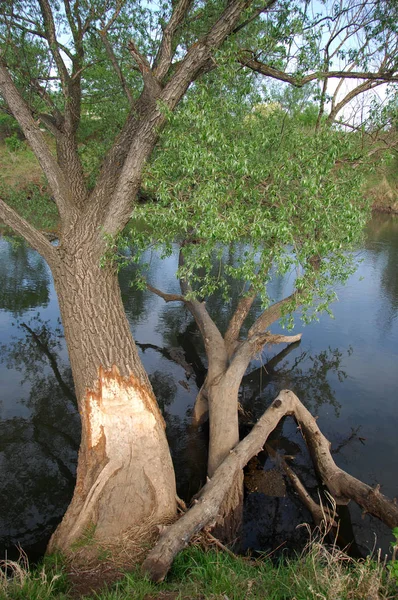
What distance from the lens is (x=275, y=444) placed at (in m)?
8.34

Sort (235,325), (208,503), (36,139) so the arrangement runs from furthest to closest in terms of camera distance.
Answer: (235,325) < (36,139) < (208,503)

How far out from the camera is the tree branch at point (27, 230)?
19.7ft

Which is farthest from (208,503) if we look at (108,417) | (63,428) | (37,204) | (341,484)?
(37,204)

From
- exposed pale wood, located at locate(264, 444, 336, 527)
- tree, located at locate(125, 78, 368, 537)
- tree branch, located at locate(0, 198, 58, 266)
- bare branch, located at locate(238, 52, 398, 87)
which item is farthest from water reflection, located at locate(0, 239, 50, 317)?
exposed pale wood, located at locate(264, 444, 336, 527)

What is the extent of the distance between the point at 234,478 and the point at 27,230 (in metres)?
4.88

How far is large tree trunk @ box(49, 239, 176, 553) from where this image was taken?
5.48 metres

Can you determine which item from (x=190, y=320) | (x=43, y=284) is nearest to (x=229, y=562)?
(x=190, y=320)

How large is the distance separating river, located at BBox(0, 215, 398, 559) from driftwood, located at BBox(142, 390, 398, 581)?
60cm

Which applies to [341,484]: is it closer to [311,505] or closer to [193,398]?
[311,505]

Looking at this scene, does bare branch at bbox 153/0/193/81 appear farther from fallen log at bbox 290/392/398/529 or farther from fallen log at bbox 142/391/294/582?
fallen log at bbox 290/392/398/529

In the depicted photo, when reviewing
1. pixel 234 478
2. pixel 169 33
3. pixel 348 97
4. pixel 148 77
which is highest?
pixel 348 97

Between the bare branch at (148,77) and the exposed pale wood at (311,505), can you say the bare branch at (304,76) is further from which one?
the exposed pale wood at (311,505)

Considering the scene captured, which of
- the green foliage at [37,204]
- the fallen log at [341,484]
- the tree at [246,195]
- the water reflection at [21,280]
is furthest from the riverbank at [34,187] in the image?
the fallen log at [341,484]

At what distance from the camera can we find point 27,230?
606 cm
